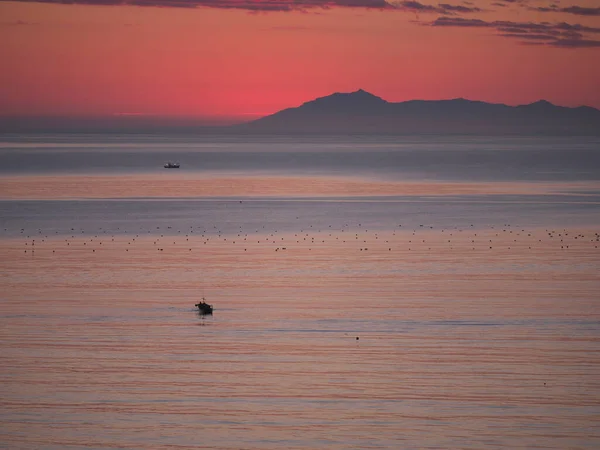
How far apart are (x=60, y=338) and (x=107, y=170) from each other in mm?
82661

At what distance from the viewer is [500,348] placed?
811 inches

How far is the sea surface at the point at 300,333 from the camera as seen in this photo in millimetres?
15984

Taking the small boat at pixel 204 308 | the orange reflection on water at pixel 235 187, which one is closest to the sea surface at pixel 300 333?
the small boat at pixel 204 308

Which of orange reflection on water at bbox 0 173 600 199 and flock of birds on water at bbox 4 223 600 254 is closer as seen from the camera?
flock of birds on water at bbox 4 223 600 254

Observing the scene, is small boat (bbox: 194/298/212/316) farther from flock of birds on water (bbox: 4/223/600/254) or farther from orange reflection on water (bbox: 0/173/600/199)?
orange reflection on water (bbox: 0/173/600/199)

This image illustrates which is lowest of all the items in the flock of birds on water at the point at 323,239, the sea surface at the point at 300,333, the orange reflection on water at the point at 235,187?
the sea surface at the point at 300,333

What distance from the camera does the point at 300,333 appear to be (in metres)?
22.0

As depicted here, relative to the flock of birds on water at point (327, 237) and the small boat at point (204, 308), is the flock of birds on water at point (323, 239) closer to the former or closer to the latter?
the flock of birds on water at point (327, 237)

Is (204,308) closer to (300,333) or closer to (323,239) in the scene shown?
(300,333)

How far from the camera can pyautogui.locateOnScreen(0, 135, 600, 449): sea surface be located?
15984 millimetres

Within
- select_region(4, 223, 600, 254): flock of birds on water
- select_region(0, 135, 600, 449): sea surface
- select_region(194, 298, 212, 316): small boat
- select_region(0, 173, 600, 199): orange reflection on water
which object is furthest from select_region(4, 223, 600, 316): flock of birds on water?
select_region(0, 173, 600, 199): orange reflection on water

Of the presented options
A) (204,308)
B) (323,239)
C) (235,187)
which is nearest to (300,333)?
(204,308)

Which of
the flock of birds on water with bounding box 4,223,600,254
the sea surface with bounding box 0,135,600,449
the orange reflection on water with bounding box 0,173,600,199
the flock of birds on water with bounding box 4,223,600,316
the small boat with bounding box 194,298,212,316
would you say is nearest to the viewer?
the sea surface with bounding box 0,135,600,449

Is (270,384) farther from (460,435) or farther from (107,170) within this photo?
(107,170)
